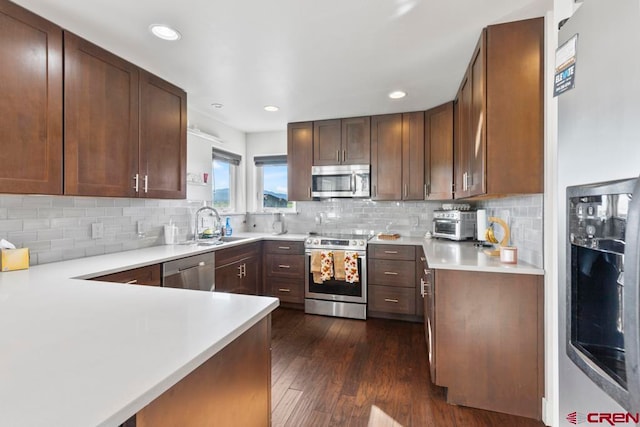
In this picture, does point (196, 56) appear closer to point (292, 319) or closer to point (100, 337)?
point (100, 337)

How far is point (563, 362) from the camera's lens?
92 centimetres

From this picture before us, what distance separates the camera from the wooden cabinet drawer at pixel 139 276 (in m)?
1.81

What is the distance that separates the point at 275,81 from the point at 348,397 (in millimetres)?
2435

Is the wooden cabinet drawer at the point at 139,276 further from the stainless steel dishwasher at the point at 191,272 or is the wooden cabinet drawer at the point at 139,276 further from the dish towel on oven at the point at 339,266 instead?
the dish towel on oven at the point at 339,266

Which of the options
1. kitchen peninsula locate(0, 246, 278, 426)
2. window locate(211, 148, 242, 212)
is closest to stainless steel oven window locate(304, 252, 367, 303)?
window locate(211, 148, 242, 212)

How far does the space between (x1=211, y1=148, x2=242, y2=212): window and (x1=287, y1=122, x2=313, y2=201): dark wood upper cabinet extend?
0.85 meters

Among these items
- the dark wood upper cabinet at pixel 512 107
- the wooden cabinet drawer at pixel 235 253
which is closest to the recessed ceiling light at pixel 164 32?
the wooden cabinet drawer at pixel 235 253

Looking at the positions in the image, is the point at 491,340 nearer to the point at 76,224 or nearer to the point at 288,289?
the point at 288,289

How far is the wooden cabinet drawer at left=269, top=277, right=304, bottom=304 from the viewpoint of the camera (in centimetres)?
359

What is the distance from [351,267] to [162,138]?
2.18 meters

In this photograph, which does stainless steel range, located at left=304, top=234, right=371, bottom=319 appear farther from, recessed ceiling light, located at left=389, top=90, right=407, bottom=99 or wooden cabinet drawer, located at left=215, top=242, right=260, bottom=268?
recessed ceiling light, located at left=389, top=90, right=407, bottom=99

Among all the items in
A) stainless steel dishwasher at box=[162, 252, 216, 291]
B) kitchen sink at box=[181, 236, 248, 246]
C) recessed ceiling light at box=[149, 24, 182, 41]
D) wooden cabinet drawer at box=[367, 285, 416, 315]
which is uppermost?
recessed ceiling light at box=[149, 24, 182, 41]

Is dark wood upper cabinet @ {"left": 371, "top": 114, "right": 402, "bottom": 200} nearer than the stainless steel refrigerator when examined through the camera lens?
No

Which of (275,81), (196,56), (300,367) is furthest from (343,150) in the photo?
(300,367)
